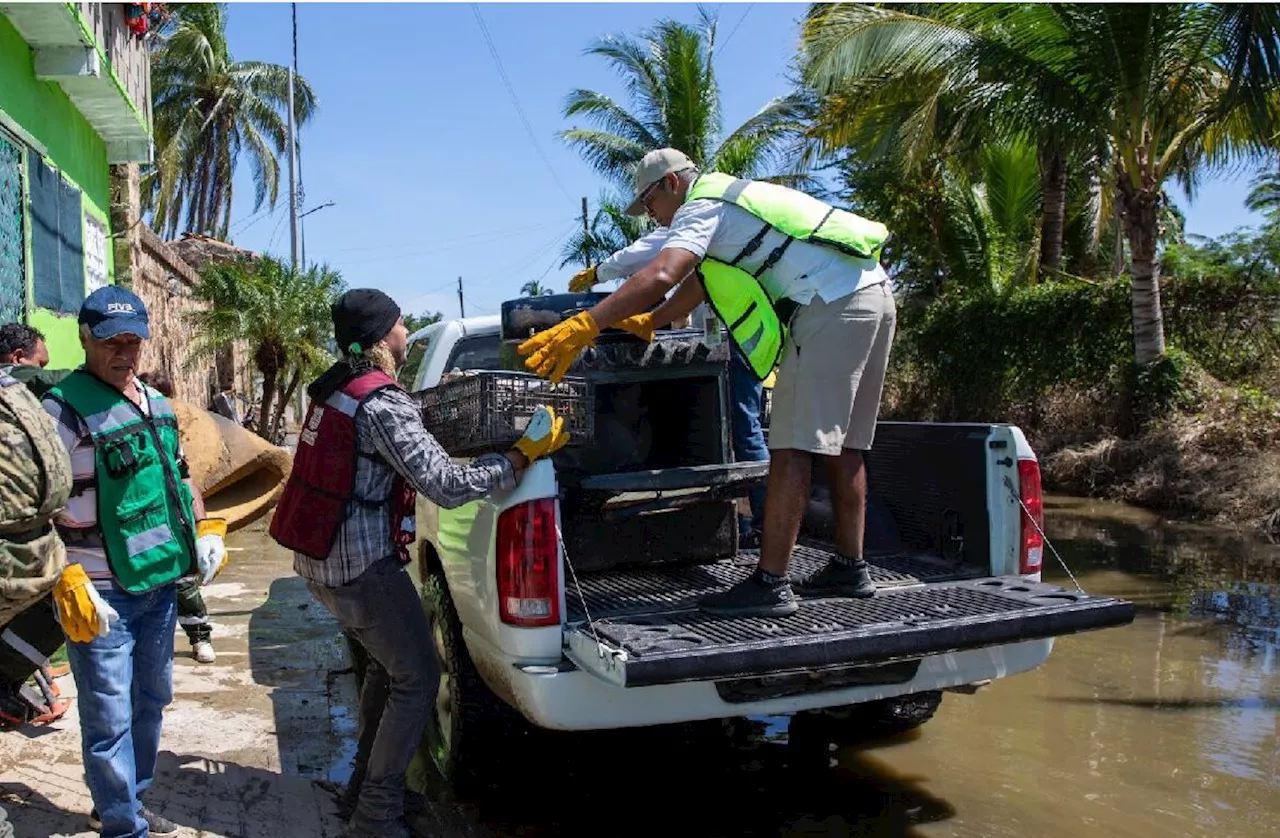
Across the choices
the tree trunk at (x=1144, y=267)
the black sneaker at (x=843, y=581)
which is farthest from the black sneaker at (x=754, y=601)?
the tree trunk at (x=1144, y=267)

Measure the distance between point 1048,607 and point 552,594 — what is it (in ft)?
5.24

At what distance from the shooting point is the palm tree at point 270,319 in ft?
52.9

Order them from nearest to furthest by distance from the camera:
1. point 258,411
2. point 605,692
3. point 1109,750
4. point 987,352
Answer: point 605,692 → point 1109,750 → point 987,352 → point 258,411

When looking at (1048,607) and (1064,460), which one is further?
(1064,460)

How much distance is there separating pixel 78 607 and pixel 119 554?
0.83ft

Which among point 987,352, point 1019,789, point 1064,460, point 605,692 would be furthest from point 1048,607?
point 987,352

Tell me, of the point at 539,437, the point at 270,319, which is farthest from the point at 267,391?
the point at 539,437

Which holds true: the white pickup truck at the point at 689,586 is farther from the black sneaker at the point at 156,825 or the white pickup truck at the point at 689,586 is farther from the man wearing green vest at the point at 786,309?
the black sneaker at the point at 156,825

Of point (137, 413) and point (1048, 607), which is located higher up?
point (137, 413)

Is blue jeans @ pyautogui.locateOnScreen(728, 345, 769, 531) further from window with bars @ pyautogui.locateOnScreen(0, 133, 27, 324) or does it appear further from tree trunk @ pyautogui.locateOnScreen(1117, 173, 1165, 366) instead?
tree trunk @ pyautogui.locateOnScreen(1117, 173, 1165, 366)

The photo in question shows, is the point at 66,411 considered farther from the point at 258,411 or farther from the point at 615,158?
the point at 615,158

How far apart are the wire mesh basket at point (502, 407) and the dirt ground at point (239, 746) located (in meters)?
1.32

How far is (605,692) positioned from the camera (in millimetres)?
3373

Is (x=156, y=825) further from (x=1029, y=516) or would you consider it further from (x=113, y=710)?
(x=1029, y=516)
